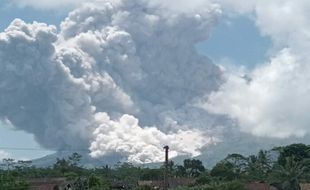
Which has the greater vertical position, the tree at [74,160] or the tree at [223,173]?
the tree at [74,160]

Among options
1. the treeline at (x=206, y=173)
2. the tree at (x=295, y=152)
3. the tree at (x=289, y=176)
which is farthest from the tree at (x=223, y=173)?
the tree at (x=289, y=176)

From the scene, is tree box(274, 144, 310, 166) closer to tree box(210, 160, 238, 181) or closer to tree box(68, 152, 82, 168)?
tree box(210, 160, 238, 181)

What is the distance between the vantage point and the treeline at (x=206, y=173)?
68250 mm

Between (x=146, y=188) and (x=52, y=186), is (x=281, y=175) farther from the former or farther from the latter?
(x=52, y=186)

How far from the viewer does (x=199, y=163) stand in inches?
4459

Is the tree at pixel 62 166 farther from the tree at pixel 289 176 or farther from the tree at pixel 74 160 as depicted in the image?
the tree at pixel 289 176

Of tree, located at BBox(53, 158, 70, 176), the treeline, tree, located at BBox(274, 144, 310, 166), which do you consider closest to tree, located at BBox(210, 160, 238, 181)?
the treeline

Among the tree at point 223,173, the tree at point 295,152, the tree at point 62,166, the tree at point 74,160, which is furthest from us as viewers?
the tree at point 74,160

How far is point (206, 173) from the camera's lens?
325 ft

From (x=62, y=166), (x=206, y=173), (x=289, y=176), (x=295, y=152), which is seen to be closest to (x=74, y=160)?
(x=62, y=166)

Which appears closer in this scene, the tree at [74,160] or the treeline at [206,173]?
the treeline at [206,173]

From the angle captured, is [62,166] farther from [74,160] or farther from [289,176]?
[289,176]

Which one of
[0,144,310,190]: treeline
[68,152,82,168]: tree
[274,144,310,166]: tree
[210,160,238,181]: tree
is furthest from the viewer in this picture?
[68,152,82,168]: tree

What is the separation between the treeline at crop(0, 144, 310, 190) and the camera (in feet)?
224
